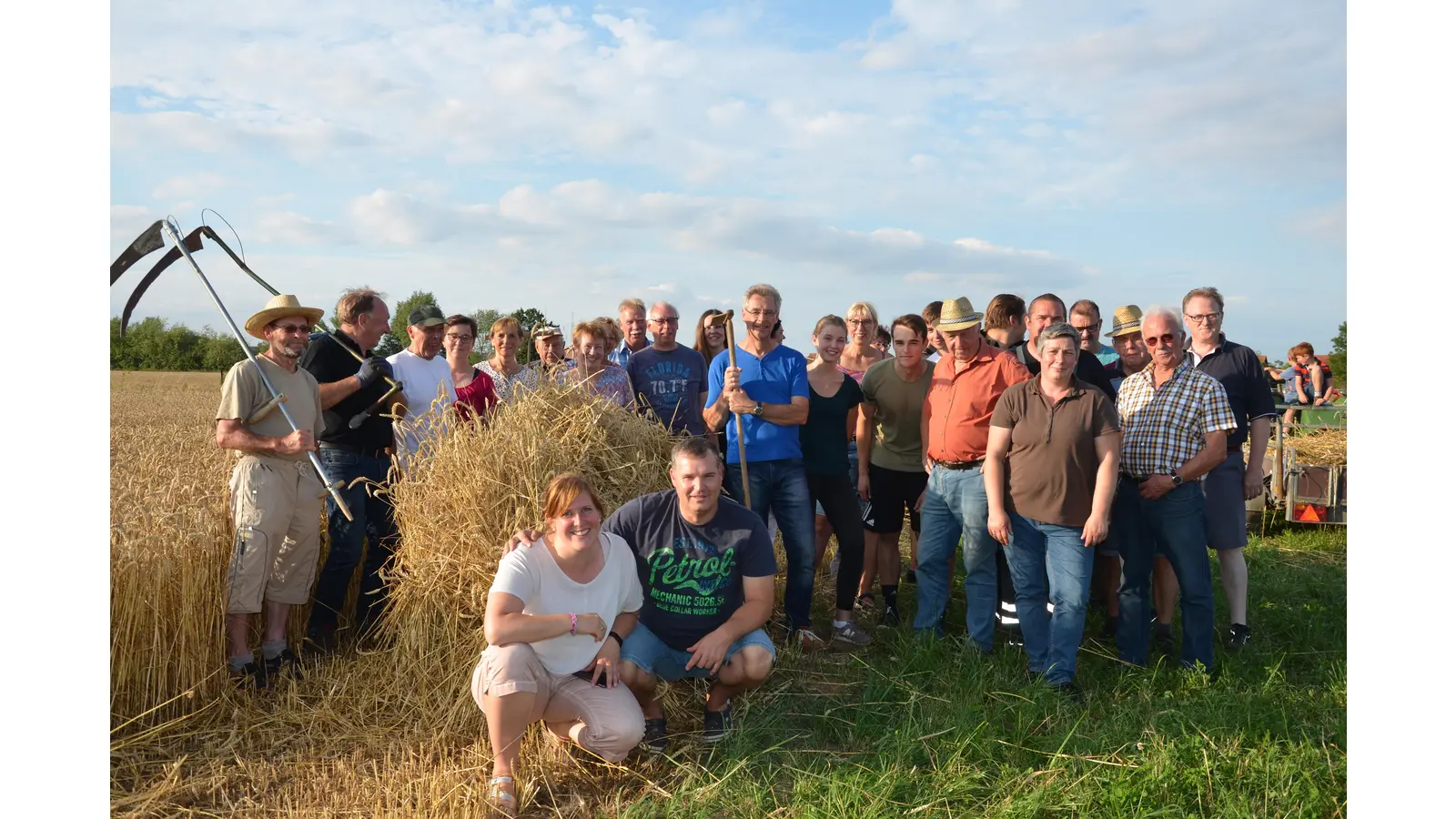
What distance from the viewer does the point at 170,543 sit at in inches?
187

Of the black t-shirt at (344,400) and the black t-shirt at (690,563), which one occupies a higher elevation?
the black t-shirt at (344,400)

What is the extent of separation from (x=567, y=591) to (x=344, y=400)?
2143mm

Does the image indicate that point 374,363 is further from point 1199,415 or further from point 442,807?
point 1199,415

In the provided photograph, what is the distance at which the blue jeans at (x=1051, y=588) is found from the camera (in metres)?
4.74

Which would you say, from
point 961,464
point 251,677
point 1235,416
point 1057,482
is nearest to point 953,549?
point 961,464

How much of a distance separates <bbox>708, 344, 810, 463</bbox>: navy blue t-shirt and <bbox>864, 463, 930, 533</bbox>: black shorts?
768 mm

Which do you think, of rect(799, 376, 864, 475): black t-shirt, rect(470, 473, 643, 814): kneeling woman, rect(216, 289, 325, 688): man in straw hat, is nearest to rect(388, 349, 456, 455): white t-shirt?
rect(216, 289, 325, 688): man in straw hat

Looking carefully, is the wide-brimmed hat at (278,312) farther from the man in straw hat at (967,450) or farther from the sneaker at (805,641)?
the man in straw hat at (967,450)

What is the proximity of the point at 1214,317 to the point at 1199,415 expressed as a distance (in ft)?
2.51

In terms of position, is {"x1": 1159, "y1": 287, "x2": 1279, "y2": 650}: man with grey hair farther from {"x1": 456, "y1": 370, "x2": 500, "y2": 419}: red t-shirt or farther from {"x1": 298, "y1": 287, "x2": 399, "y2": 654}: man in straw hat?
{"x1": 298, "y1": 287, "x2": 399, "y2": 654}: man in straw hat

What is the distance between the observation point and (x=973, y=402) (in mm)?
5219

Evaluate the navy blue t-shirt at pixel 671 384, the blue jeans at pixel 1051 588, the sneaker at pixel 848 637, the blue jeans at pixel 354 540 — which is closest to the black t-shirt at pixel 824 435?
the navy blue t-shirt at pixel 671 384

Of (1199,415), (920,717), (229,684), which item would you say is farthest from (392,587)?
(1199,415)

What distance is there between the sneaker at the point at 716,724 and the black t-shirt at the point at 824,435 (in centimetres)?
178
